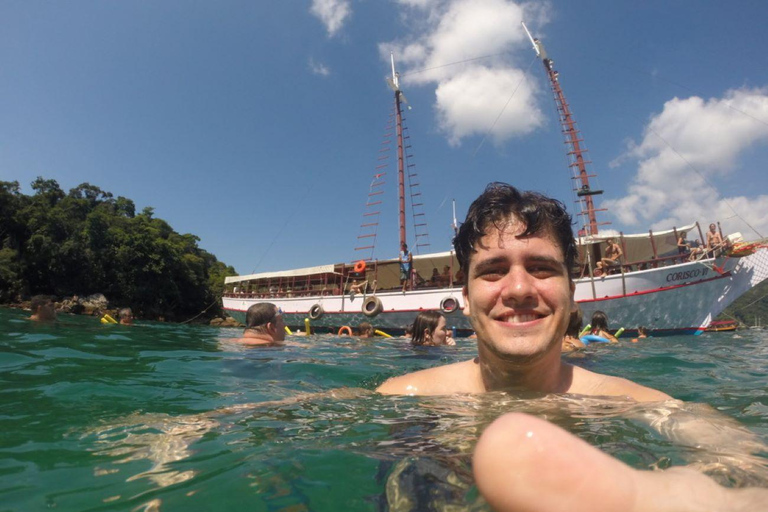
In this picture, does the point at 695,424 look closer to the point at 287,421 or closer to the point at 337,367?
the point at 287,421

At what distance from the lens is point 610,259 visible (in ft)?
59.7

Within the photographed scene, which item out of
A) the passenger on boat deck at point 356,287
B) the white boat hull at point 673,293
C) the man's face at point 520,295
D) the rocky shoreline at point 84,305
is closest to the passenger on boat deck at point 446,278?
the passenger on boat deck at point 356,287

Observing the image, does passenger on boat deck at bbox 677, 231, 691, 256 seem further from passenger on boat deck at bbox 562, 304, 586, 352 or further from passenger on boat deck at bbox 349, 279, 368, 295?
passenger on boat deck at bbox 349, 279, 368, 295

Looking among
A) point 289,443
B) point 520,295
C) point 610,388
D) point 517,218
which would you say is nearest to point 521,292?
point 520,295

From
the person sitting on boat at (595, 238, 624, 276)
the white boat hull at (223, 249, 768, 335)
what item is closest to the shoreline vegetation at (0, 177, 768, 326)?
the white boat hull at (223, 249, 768, 335)

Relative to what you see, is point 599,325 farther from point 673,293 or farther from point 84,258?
point 84,258

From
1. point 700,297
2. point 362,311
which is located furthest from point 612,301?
point 362,311

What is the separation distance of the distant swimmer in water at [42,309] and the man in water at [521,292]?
1209 cm

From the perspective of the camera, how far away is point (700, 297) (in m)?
17.5

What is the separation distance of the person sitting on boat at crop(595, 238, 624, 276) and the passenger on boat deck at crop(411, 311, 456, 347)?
42.4 ft

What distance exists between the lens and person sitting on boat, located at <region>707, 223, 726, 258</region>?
16739 millimetres

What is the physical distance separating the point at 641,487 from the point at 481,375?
6.07 feet

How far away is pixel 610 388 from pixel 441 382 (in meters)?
1.02

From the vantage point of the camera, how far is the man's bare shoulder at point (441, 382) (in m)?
2.68
